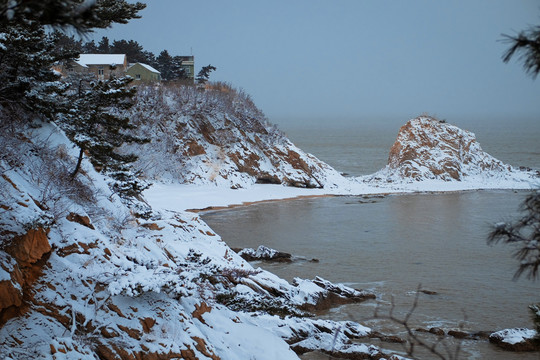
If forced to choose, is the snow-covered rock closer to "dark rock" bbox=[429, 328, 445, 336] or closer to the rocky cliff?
"dark rock" bbox=[429, 328, 445, 336]

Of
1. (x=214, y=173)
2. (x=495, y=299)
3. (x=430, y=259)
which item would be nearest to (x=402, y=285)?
(x=495, y=299)

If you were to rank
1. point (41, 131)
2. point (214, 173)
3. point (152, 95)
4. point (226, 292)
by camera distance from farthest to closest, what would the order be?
point (152, 95) < point (214, 173) < point (226, 292) < point (41, 131)

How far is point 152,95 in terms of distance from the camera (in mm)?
43844

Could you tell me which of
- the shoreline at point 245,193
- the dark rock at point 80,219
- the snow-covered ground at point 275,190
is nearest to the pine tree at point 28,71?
the dark rock at point 80,219

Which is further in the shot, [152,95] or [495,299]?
[152,95]

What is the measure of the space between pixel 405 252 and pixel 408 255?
55 centimetres

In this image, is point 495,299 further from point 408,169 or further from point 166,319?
point 408,169

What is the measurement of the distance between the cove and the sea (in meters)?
0.04

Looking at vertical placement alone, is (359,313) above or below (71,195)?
below

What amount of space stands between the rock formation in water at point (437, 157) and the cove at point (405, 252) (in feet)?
25.8

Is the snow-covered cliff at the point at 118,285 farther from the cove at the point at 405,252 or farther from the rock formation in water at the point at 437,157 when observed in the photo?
the rock formation in water at the point at 437,157

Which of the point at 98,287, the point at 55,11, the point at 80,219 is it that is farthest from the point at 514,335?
the point at 55,11

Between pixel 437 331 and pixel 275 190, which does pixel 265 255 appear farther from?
pixel 275 190

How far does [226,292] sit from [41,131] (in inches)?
215
